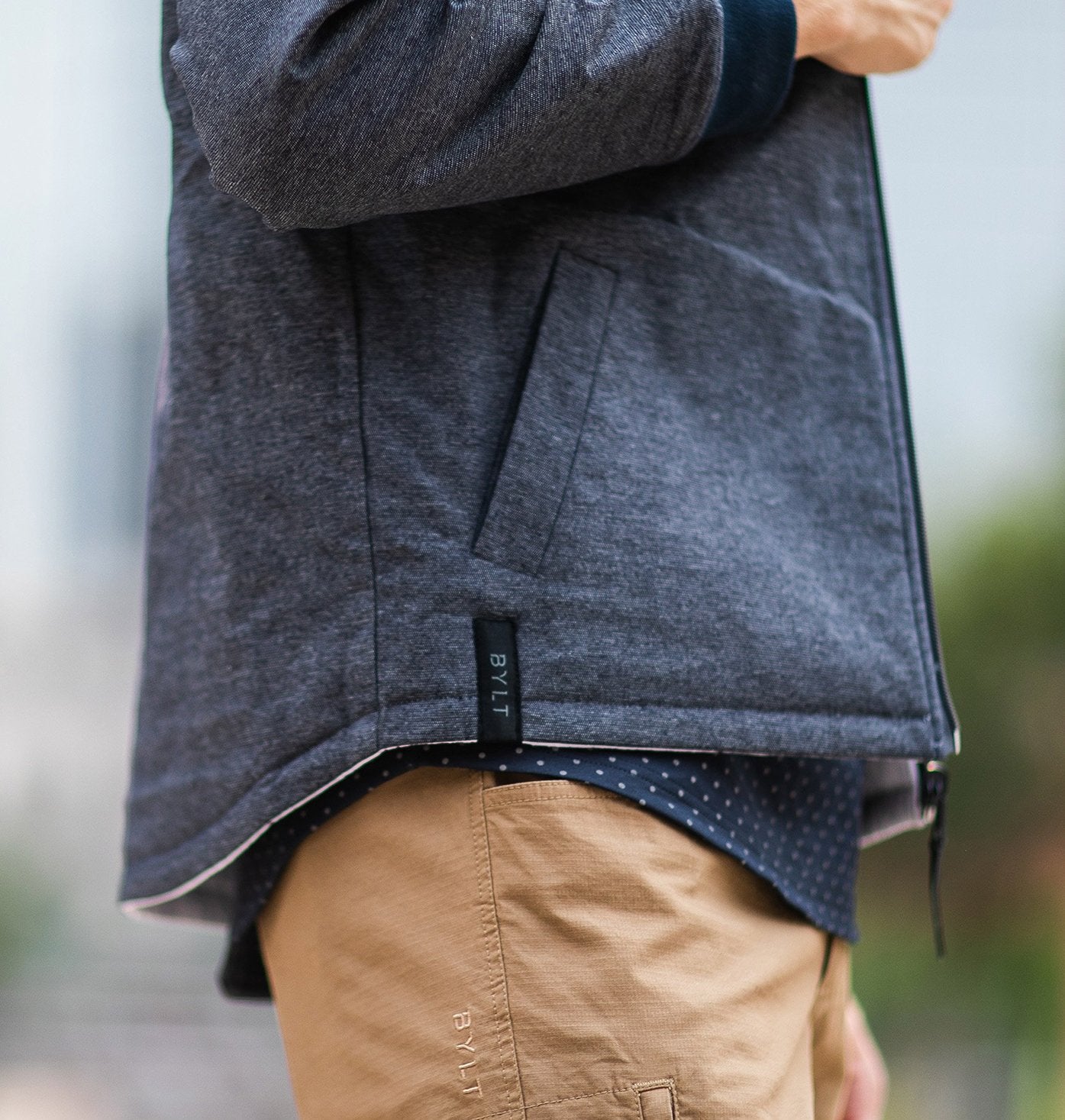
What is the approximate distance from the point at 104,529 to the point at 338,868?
349 cm

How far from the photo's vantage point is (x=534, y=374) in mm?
747

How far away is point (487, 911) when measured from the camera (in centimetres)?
70

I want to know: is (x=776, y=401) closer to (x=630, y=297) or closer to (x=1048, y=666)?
(x=630, y=297)

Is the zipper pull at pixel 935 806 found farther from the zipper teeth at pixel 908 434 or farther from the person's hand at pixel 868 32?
the person's hand at pixel 868 32

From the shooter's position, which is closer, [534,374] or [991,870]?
[534,374]

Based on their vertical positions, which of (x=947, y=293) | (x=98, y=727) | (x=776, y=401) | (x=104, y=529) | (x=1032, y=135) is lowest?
(x=98, y=727)

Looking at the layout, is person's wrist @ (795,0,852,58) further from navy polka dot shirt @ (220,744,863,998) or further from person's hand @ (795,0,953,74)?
navy polka dot shirt @ (220,744,863,998)

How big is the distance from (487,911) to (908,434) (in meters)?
0.48

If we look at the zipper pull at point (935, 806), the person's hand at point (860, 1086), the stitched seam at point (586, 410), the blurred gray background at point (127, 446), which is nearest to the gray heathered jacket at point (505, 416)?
the stitched seam at point (586, 410)

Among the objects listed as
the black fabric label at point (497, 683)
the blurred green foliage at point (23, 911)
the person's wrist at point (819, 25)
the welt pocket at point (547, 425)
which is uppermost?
the person's wrist at point (819, 25)

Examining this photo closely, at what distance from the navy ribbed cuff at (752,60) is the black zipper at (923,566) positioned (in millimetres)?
161

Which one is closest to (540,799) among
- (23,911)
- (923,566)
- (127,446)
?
(923,566)

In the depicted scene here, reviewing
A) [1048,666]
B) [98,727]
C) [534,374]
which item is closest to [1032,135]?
[1048,666]

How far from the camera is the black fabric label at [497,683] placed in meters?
0.70
